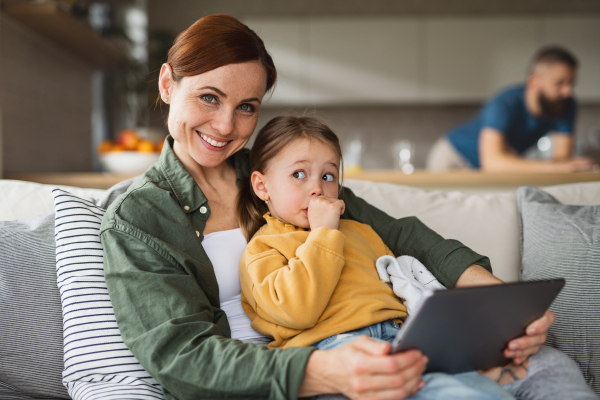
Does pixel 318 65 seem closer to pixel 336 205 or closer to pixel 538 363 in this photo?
pixel 336 205

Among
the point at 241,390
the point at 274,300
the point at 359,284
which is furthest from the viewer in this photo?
the point at 359,284

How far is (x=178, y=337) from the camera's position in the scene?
2.95 feet

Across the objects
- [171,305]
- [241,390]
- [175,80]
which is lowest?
[241,390]

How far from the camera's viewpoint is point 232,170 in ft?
4.60

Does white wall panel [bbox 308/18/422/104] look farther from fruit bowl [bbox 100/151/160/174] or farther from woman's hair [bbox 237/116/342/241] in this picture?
woman's hair [bbox 237/116/342/241]

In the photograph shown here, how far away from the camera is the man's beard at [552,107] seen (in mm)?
3056

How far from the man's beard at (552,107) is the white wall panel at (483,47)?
1.10 m

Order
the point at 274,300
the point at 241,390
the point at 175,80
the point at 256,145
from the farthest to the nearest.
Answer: the point at 256,145, the point at 175,80, the point at 274,300, the point at 241,390

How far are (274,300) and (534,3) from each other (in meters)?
4.49

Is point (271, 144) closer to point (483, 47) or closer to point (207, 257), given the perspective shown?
point (207, 257)

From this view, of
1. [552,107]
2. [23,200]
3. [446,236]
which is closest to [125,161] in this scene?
[23,200]

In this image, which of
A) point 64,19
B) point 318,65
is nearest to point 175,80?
point 64,19

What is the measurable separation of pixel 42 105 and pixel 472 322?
2.13 metres

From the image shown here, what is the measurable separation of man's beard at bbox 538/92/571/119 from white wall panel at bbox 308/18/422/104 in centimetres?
134
